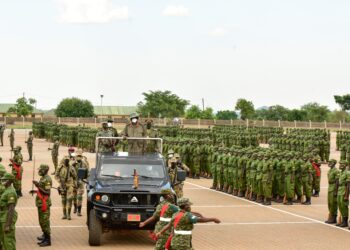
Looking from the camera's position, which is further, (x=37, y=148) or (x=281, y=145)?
(x=37, y=148)

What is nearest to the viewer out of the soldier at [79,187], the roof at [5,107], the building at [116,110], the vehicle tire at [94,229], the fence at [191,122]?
the vehicle tire at [94,229]

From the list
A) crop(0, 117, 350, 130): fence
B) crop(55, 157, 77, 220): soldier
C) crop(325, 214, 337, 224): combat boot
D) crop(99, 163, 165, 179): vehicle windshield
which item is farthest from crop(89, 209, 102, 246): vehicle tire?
crop(0, 117, 350, 130): fence

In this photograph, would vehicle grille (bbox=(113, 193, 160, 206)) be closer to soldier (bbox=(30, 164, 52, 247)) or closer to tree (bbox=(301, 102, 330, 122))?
soldier (bbox=(30, 164, 52, 247))

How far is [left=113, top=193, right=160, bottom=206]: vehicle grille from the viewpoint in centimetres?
1577

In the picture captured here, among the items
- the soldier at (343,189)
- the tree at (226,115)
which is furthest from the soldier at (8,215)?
the tree at (226,115)

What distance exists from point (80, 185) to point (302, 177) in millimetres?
7387

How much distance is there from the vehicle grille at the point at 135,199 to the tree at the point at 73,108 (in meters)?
114

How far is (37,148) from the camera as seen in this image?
179 ft

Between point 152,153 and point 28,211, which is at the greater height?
point 152,153

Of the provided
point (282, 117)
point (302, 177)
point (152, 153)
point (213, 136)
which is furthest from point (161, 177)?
point (282, 117)

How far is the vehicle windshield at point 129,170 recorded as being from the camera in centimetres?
1683

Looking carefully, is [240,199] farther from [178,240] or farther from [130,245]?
[178,240]

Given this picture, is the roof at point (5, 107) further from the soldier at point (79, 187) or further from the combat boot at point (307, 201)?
the soldier at point (79, 187)

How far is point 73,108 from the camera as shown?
130125 millimetres
